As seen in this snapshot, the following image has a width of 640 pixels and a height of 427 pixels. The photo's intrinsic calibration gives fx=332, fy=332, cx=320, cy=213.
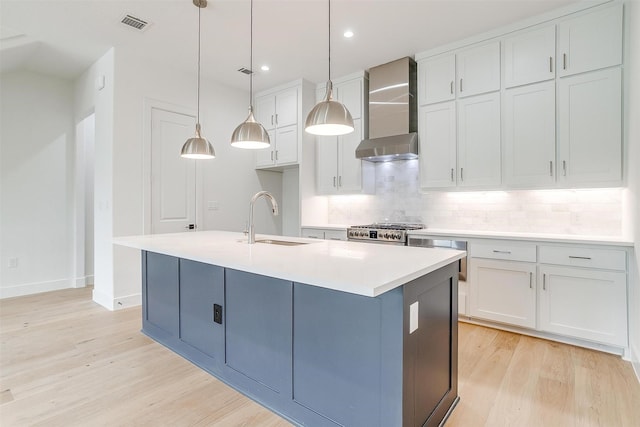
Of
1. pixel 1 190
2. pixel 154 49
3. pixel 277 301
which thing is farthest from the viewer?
pixel 1 190

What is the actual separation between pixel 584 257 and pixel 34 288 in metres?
6.23

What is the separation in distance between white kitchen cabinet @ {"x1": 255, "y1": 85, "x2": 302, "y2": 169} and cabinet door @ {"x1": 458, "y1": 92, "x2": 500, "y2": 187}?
2153 mm

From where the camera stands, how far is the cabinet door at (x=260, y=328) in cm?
185

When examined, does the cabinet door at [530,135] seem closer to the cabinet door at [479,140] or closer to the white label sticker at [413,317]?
the cabinet door at [479,140]

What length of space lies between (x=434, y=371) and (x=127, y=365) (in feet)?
7.13

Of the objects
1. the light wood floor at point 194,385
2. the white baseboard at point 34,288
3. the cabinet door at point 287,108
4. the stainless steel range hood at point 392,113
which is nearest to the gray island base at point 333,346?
the light wood floor at point 194,385

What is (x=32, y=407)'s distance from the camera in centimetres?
195

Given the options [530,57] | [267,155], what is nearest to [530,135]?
[530,57]

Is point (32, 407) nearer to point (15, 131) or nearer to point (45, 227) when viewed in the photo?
point (45, 227)

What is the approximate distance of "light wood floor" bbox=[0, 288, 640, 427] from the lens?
6.07ft

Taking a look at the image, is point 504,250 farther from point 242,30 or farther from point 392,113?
point 242,30

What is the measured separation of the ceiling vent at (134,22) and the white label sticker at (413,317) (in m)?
3.48

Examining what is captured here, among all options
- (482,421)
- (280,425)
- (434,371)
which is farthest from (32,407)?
(482,421)

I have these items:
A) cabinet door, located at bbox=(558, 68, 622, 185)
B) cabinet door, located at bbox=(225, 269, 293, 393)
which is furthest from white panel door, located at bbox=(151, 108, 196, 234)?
cabinet door, located at bbox=(558, 68, 622, 185)
